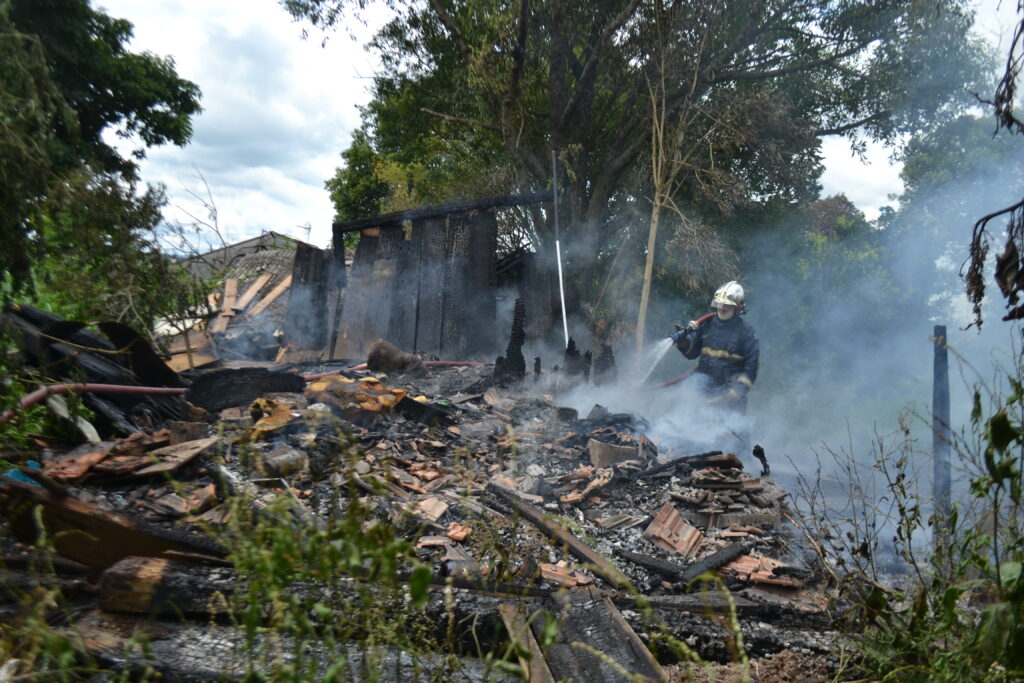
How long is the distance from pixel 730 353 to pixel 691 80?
7.46 meters

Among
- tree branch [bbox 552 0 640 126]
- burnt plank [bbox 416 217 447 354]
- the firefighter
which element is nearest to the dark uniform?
the firefighter

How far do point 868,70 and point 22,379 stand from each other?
1737 centimetres

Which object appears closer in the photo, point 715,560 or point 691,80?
point 715,560

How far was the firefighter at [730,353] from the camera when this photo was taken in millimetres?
8320

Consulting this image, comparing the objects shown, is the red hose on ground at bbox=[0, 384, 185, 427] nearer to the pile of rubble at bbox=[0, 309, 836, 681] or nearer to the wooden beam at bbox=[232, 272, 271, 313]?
the pile of rubble at bbox=[0, 309, 836, 681]

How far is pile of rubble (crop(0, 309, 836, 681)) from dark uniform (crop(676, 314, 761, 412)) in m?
1.80

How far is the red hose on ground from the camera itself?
385 cm

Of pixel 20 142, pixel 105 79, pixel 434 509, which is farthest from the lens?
pixel 105 79

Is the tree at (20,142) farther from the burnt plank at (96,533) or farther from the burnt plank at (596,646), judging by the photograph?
the burnt plank at (596,646)

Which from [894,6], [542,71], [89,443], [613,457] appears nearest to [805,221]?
[894,6]

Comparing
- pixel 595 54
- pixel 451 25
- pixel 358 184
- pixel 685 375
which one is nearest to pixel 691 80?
pixel 595 54

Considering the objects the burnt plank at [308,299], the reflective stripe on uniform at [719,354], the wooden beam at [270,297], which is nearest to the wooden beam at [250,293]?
the wooden beam at [270,297]

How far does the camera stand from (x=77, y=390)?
462 cm

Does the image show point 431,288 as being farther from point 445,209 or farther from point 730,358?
point 730,358
